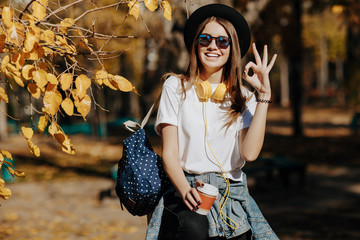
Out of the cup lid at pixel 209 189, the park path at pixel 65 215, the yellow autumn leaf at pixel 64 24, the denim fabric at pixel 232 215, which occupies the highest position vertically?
the yellow autumn leaf at pixel 64 24

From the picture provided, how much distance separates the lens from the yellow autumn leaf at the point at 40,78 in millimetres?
2068

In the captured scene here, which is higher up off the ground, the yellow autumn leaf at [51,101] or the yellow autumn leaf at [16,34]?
the yellow autumn leaf at [16,34]

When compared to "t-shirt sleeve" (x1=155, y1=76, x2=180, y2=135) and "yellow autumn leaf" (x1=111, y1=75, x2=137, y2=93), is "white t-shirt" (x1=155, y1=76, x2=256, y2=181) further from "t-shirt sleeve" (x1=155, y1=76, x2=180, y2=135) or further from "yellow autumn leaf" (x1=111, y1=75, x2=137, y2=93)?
"yellow autumn leaf" (x1=111, y1=75, x2=137, y2=93)

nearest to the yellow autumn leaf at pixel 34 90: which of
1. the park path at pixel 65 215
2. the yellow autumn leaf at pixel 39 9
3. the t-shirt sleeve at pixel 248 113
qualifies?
the yellow autumn leaf at pixel 39 9

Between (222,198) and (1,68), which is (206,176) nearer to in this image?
(222,198)

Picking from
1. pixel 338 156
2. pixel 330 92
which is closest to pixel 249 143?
pixel 338 156

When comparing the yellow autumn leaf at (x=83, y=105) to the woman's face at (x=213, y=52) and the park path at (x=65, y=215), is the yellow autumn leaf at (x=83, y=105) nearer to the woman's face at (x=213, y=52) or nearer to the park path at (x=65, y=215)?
the woman's face at (x=213, y=52)

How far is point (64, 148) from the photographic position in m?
2.32

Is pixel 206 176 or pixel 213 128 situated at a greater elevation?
pixel 213 128

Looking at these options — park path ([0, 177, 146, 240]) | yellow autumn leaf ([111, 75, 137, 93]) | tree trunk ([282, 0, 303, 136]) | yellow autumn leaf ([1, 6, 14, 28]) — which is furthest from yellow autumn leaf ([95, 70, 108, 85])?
tree trunk ([282, 0, 303, 136])

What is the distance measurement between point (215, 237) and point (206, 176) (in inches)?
11.8

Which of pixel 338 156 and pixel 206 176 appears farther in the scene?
pixel 338 156

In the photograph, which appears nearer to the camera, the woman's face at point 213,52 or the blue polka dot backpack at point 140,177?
the blue polka dot backpack at point 140,177

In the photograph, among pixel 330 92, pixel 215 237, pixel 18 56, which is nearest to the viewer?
pixel 18 56
